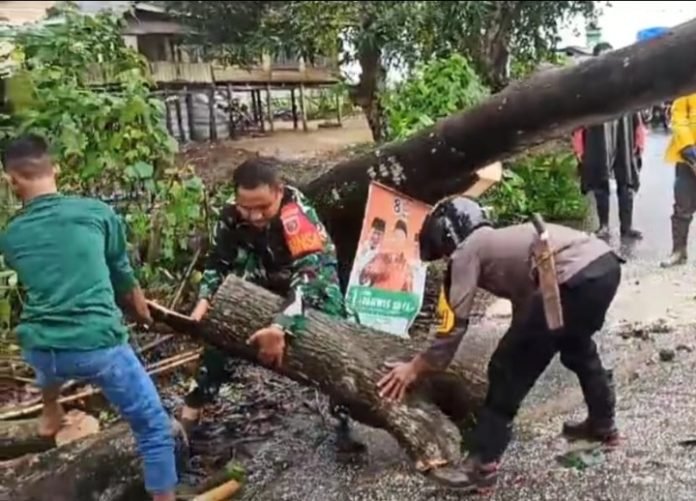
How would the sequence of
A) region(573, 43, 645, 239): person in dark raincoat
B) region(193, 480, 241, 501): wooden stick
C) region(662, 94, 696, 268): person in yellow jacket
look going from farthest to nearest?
region(573, 43, 645, 239): person in dark raincoat
region(662, 94, 696, 268): person in yellow jacket
region(193, 480, 241, 501): wooden stick

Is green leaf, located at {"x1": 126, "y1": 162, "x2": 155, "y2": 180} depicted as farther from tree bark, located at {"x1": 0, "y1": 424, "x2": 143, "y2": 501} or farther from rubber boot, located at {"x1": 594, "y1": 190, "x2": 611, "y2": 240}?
rubber boot, located at {"x1": 594, "y1": 190, "x2": 611, "y2": 240}

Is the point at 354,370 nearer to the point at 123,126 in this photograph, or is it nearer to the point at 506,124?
the point at 506,124

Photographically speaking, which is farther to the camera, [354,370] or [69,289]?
[354,370]

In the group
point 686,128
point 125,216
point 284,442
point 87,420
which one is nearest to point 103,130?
point 125,216

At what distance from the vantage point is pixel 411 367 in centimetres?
404

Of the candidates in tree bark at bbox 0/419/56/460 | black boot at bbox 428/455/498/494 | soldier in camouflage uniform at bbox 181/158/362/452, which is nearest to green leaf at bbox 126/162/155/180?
soldier in camouflage uniform at bbox 181/158/362/452

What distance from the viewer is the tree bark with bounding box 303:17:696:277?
462 centimetres

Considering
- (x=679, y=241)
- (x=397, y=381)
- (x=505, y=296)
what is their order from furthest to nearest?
1. (x=679, y=241)
2. (x=397, y=381)
3. (x=505, y=296)

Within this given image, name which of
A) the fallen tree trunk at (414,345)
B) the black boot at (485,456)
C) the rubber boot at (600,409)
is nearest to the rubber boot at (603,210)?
the fallen tree trunk at (414,345)

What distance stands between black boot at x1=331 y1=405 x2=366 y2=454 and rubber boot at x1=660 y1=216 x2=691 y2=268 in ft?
13.5

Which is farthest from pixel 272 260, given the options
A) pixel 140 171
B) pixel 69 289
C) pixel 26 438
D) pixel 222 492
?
pixel 140 171

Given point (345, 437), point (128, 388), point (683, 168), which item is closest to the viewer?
point (128, 388)

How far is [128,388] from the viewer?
11.8ft

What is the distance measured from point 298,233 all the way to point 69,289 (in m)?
1.09
